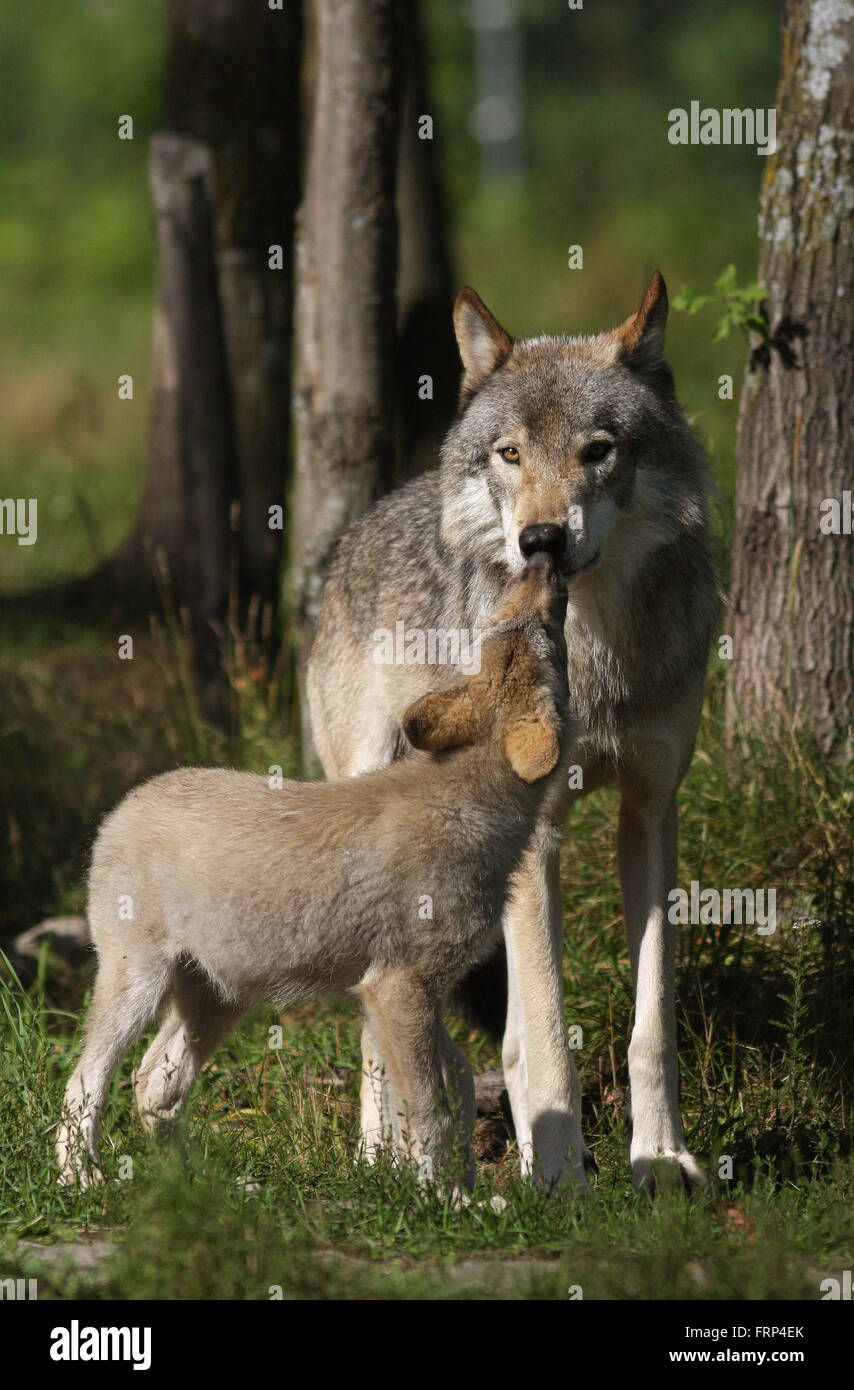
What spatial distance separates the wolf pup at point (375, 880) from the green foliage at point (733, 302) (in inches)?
88.7

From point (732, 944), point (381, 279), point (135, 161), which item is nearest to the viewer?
point (732, 944)

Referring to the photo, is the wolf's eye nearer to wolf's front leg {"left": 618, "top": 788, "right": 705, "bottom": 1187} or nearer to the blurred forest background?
wolf's front leg {"left": 618, "top": 788, "right": 705, "bottom": 1187}

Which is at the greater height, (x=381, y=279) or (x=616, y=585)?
(x=381, y=279)

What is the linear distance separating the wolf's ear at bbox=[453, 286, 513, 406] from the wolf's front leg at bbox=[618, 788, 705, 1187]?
1520 millimetres

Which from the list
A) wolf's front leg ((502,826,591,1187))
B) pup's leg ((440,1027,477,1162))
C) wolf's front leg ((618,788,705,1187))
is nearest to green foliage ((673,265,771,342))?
wolf's front leg ((618,788,705,1187))

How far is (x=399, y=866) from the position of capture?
4297 millimetres

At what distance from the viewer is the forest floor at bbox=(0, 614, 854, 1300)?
3.77m

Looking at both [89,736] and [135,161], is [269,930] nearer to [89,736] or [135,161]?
[89,736]

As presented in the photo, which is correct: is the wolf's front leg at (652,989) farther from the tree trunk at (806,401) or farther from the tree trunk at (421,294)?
the tree trunk at (421,294)

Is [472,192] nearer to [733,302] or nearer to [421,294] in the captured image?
[421,294]

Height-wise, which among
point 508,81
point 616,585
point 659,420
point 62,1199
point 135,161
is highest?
point 508,81

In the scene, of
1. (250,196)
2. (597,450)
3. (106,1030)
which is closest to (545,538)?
(597,450)

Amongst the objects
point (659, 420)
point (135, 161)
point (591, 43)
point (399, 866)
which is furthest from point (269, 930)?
point (591, 43)
